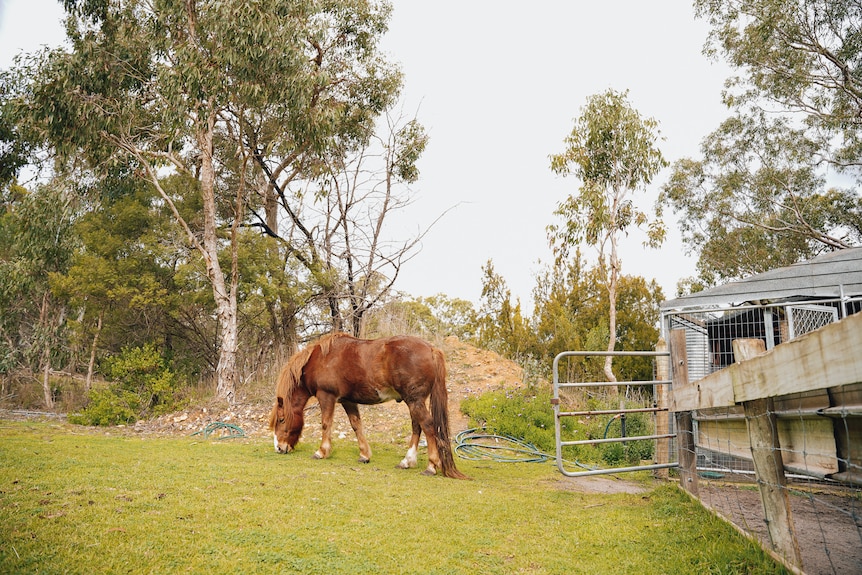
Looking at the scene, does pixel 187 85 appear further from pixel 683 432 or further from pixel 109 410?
pixel 683 432

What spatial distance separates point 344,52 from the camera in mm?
14344

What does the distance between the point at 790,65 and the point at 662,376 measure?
16.6 metres

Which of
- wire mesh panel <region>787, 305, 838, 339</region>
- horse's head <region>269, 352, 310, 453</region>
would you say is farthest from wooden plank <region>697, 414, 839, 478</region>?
horse's head <region>269, 352, 310, 453</region>

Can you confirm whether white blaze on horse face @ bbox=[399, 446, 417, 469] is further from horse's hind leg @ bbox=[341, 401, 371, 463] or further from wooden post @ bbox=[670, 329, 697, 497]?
wooden post @ bbox=[670, 329, 697, 497]

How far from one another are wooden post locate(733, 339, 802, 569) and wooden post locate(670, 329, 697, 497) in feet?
5.18

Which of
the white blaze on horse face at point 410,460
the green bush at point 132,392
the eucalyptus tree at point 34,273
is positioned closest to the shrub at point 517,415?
the white blaze on horse face at point 410,460

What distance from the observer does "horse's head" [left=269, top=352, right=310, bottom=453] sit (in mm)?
6763

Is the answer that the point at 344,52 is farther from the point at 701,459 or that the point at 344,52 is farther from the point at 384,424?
the point at 701,459

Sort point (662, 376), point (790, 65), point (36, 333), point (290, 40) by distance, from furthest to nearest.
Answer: point (790, 65) < point (36, 333) < point (290, 40) < point (662, 376)

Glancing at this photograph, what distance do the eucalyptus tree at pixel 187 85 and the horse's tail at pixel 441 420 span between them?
694cm

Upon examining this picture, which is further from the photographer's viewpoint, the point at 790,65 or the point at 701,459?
the point at 790,65

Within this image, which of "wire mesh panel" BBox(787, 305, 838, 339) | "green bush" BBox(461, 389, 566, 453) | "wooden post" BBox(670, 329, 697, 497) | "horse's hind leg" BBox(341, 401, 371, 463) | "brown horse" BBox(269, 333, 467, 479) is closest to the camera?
"wooden post" BBox(670, 329, 697, 497)

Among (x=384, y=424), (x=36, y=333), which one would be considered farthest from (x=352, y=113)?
(x=36, y=333)

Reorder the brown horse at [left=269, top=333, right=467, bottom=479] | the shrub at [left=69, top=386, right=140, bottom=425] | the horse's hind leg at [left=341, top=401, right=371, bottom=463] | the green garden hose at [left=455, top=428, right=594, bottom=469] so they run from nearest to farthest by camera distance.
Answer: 1. the brown horse at [left=269, top=333, right=467, bottom=479]
2. the horse's hind leg at [left=341, top=401, right=371, bottom=463]
3. the green garden hose at [left=455, top=428, right=594, bottom=469]
4. the shrub at [left=69, top=386, right=140, bottom=425]
